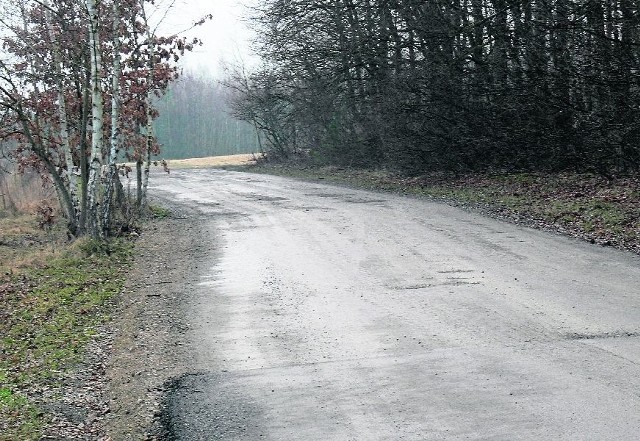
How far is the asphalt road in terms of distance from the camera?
6141 mm

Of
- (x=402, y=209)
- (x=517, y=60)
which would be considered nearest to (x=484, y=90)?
(x=517, y=60)

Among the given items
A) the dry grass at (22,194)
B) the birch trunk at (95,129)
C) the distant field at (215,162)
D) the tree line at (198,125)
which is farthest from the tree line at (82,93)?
the tree line at (198,125)

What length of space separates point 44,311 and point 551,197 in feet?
39.5

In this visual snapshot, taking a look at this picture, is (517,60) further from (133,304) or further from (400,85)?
(133,304)

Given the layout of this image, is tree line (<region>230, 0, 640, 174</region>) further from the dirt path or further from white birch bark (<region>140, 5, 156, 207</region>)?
the dirt path

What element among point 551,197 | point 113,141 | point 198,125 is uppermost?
point 198,125

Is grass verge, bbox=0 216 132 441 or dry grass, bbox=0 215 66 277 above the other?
dry grass, bbox=0 215 66 277

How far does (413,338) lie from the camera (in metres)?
8.45

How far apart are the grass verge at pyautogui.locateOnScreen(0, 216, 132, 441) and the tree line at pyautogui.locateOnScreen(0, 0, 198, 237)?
1185 millimetres

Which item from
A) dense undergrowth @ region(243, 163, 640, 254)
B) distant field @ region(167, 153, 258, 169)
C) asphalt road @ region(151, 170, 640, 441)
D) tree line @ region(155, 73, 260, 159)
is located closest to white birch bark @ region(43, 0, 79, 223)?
asphalt road @ region(151, 170, 640, 441)

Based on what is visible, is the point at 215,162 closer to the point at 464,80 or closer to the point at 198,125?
the point at 464,80

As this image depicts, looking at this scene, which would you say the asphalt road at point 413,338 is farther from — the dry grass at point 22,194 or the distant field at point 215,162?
the distant field at point 215,162

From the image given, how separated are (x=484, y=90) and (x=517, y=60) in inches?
55.7

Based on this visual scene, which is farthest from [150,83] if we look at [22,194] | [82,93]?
[22,194]
